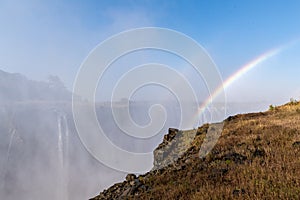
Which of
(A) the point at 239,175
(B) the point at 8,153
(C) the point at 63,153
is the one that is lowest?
(A) the point at 239,175

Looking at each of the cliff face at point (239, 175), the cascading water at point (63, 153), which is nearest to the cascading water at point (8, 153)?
the cascading water at point (63, 153)

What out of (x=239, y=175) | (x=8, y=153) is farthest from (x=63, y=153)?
(x=239, y=175)

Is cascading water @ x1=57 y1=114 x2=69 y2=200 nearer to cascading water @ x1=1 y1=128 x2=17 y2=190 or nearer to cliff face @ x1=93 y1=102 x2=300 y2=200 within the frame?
cascading water @ x1=1 y1=128 x2=17 y2=190

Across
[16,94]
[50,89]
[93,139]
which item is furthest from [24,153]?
[50,89]

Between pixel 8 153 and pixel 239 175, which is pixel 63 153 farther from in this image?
pixel 239 175

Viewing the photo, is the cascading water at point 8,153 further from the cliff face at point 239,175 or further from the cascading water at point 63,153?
the cliff face at point 239,175

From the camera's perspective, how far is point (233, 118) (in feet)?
72.5

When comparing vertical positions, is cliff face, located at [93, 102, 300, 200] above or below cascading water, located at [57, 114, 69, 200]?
below

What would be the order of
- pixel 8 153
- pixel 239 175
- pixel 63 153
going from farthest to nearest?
pixel 63 153 → pixel 8 153 → pixel 239 175

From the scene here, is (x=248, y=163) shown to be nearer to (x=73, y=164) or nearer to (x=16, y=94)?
(x=73, y=164)

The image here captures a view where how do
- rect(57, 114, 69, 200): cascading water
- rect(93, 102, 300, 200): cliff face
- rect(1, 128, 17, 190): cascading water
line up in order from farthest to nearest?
rect(1, 128, 17, 190): cascading water < rect(57, 114, 69, 200): cascading water < rect(93, 102, 300, 200): cliff face

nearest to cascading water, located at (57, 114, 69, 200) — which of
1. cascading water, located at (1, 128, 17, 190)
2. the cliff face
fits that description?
cascading water, located at (1, 128, 17, 190)

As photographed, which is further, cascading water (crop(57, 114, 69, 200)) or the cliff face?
cascading water (crop(57, 114, 69, 200))

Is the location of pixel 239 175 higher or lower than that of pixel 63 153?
lower
